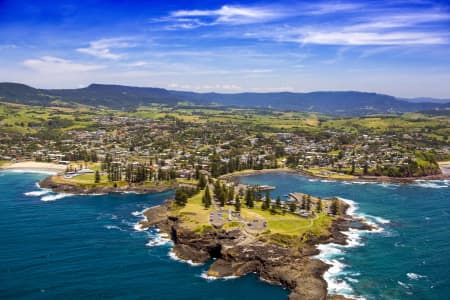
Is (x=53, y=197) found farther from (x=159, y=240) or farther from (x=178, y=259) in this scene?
(x=178, y=259)

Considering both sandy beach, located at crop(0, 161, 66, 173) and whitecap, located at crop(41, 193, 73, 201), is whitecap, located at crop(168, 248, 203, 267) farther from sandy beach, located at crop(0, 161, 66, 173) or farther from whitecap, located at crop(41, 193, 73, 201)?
sandy beach, located at crop(0, 161, 66, 173)

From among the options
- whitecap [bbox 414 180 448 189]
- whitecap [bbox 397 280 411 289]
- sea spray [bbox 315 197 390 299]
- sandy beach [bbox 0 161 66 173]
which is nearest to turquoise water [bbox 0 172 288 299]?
sea spray [bbox 315 197 390 299]

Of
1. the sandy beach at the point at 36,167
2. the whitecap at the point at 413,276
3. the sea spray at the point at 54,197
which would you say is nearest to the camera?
the whitecap at the point at 413,276

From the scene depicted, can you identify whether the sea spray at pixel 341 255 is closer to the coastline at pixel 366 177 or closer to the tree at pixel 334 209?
the tree at pixel 334 209

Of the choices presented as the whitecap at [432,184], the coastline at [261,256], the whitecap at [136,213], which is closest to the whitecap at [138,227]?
the coastline at [261,256]

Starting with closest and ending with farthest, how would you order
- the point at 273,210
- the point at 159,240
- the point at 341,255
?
the point at 341,255 → the point at 159,240 → the point at 273,210

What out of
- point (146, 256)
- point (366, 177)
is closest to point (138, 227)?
point (146, 256)
